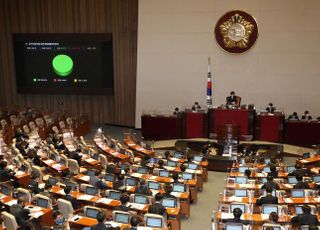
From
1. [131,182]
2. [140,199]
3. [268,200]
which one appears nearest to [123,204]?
[140,199]

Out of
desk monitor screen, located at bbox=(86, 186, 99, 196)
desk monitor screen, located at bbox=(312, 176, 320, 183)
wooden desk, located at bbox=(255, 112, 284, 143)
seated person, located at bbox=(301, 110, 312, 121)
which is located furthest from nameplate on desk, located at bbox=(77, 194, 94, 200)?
seated person, located at bbox=(301, 110, 312, 121)

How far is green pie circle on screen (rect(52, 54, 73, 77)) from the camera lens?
83.8 feet

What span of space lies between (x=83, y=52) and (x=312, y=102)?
1259 centimetres

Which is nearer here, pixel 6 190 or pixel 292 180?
pixel 6 190

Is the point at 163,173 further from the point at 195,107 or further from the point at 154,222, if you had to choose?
the point at 195,107

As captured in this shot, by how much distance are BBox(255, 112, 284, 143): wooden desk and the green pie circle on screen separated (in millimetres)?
11181

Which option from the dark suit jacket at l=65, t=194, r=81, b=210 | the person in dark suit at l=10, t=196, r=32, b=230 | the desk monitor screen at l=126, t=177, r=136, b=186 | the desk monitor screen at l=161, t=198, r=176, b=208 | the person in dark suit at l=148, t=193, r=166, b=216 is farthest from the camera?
the desk monitor screen at l=126, t=177, r=136, b=186

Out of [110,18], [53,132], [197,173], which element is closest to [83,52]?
[110,18]

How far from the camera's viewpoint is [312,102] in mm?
22109

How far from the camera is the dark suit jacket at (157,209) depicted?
1026 cm

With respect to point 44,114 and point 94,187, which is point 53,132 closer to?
point 44,114

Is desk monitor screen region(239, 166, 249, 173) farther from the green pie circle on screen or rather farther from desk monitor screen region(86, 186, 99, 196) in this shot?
the green pie circle on screen

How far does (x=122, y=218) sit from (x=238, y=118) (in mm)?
11576

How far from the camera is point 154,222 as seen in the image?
383 inches
